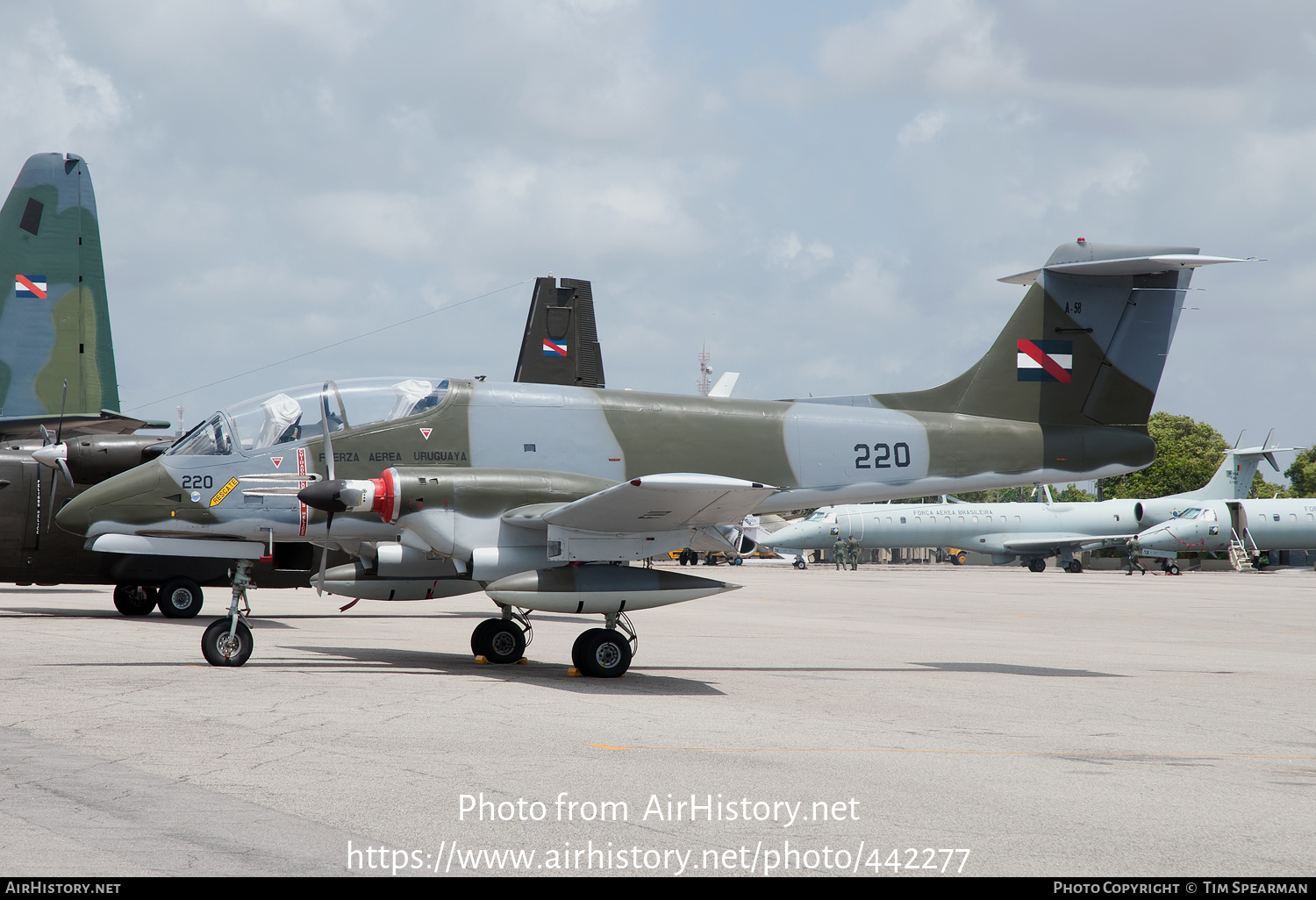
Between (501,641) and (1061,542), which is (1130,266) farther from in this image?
(1061,542)

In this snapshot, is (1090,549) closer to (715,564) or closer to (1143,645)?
(715,564)

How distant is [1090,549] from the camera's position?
214 ft

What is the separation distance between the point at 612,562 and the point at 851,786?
5773 millimetres

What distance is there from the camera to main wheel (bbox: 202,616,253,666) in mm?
12516

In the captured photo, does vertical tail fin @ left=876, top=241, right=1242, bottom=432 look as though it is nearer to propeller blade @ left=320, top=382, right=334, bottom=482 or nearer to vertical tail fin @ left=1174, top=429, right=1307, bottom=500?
propeller blade @ left=320, top=382, right=334, bottom=482

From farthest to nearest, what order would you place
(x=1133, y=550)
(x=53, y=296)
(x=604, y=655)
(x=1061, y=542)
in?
(x=1061, y=542) < (x=1133, y=550) < (x=53, y=296) < (x=604, y=655)

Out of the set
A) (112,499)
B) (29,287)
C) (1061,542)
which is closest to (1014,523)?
(1061,542)

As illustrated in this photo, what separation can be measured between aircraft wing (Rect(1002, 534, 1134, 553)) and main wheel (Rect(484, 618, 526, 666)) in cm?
5363

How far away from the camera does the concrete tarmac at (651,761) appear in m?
5.30

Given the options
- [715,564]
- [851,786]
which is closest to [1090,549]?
[715,564]

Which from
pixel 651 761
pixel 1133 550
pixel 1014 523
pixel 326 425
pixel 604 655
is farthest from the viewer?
pixel 1014 523

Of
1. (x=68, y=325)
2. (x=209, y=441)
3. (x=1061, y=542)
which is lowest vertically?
(x=1061, y=542)

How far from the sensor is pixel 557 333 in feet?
86.0

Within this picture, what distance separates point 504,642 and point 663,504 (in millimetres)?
3486
